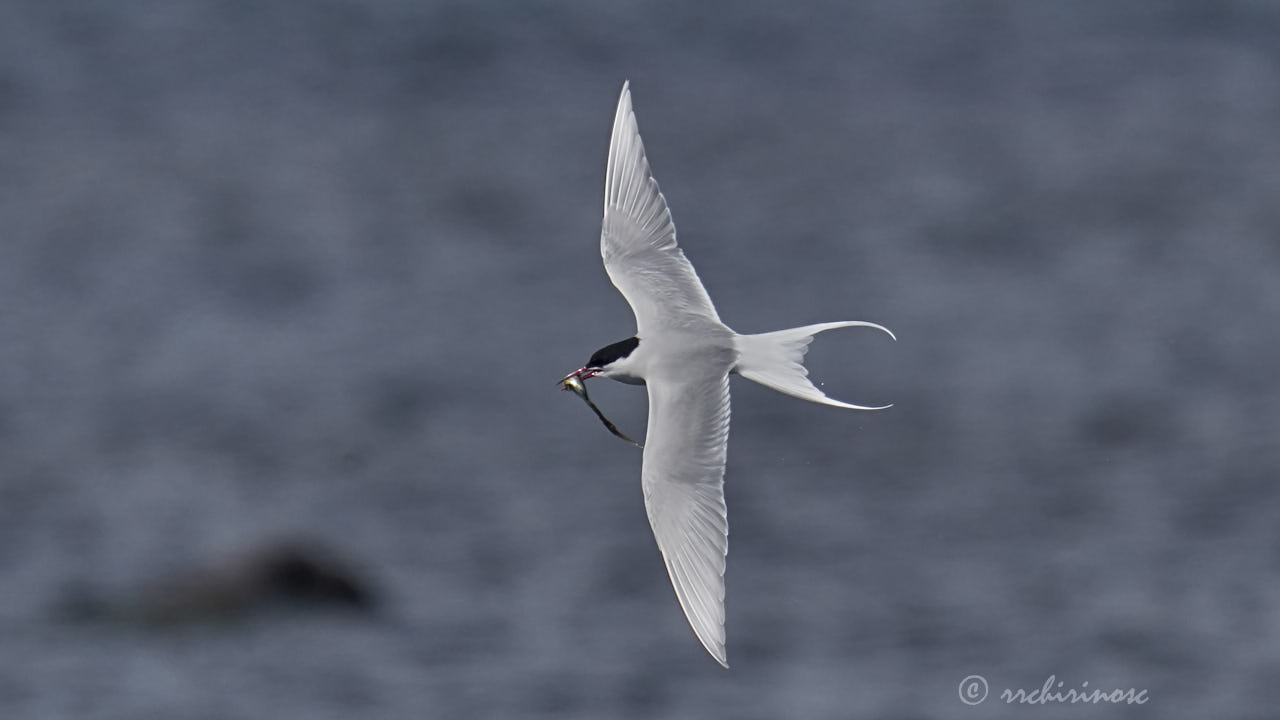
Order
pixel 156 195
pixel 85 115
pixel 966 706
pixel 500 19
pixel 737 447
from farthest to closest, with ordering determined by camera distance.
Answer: pixel 500 19, pixel 85 115, pixel 156 195, pixel 737 447, pixel 966 706

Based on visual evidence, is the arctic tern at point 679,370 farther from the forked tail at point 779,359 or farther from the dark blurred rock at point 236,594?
the dark blurred rock at point 236,594

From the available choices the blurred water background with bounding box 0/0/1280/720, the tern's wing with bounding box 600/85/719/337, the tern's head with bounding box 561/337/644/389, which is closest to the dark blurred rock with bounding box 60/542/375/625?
the blurred water background with bounding box 0/0/1280/720

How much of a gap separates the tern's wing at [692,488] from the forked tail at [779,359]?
0.32 feet

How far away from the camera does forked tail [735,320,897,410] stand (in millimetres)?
6051

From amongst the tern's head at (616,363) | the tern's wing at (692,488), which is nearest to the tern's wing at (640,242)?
the tern's head at (616,363)

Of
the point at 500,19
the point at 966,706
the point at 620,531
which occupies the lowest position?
the point at 966,706

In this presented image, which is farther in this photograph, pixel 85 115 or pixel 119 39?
pixel 119 39

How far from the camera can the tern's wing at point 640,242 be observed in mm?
6531

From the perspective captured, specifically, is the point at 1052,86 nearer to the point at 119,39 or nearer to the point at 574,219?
the point at 574,219

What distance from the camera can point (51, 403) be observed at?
13297 mm

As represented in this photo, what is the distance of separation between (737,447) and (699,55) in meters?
7.35

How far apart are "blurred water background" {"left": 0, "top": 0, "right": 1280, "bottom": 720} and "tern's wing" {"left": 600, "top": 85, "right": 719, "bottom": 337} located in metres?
3.75

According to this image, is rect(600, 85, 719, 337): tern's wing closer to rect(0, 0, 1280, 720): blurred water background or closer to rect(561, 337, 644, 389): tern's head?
rect(561, 337, 644, 389): tern's head

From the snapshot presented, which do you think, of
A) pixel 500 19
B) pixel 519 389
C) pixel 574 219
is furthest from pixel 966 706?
pixel 500 19
